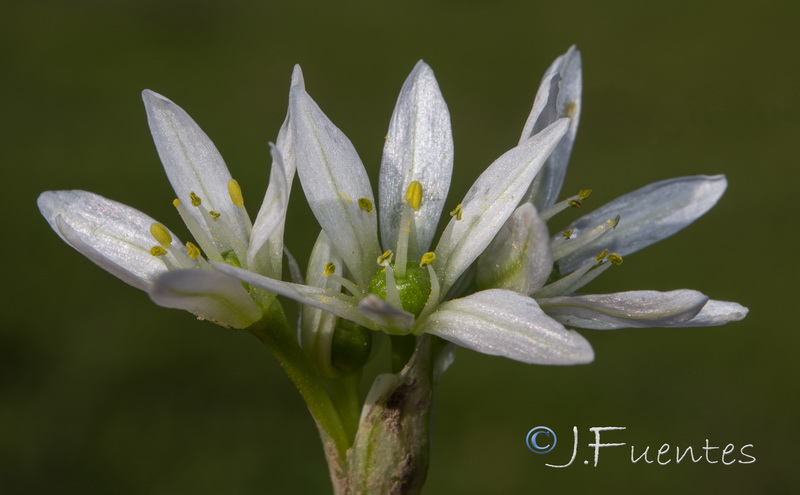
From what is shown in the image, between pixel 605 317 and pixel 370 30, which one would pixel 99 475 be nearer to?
pixel 605 317

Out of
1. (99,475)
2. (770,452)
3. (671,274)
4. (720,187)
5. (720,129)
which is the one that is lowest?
(99,475)

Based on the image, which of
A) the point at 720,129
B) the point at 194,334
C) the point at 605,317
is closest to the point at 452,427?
the point at 194,334

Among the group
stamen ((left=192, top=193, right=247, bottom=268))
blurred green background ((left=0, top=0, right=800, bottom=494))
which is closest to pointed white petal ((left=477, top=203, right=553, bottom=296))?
stamen ((left=192, top=193, right=247, bottom=268))

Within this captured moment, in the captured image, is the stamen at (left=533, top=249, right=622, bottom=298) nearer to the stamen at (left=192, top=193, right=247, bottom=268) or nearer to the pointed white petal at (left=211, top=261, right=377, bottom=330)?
the pointed white petal at (left=211, top=261, right=377, bottom=330)

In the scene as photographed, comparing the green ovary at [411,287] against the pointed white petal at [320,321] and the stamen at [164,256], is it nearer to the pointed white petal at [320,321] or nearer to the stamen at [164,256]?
the pointed white petal at [320,321]

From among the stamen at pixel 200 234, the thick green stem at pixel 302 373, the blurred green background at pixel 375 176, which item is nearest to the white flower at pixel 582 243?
the thick green stem at pixel 302 373
